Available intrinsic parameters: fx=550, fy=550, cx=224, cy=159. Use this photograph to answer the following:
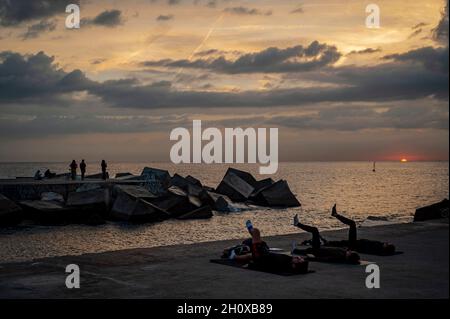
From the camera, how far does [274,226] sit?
1328 inches

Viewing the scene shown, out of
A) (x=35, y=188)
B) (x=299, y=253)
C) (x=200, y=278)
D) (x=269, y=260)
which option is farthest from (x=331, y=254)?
(x=35, y=188)

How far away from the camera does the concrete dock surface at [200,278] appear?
29.8 feet

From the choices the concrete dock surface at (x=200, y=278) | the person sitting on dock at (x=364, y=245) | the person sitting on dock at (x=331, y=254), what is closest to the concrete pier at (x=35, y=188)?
the concrete dock surface at (x=200, y=278)

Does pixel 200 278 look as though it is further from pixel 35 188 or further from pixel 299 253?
pixel 35 188

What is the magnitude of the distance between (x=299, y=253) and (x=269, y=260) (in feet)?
7.51

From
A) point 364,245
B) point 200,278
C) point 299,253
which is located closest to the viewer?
point 200,278

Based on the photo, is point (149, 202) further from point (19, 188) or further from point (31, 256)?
point (31, 256)

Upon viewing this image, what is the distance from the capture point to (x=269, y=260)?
10.9 m
